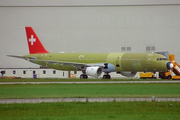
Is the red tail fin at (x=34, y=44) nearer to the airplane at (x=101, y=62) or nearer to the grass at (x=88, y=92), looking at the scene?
the airplane at (x=101, y=62)

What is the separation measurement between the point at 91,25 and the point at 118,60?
19.7m

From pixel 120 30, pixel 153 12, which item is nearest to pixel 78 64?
pixel 120 30

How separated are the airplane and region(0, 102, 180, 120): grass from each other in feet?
102

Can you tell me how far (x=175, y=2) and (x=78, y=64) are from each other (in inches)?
1006

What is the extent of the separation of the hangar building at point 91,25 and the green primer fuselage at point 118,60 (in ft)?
37.3

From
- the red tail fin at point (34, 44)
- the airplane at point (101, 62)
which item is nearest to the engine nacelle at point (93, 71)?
the airplane at point (101, 62)

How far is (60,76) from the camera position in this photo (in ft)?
234

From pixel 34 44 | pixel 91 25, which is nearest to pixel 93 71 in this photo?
pixel 34 44

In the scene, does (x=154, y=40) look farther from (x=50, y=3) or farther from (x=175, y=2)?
(x=50, y=3)

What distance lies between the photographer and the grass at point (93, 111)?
18.7m

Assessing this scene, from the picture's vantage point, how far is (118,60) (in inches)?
2261

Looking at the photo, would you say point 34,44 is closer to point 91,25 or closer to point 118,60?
point 91,25

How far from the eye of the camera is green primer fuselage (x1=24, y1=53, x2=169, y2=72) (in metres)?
54.3

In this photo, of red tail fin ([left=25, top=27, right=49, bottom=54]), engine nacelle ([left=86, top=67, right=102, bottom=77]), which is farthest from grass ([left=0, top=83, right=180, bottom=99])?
red tail fin ([left=25, top=27, right=49, bottom=54])
